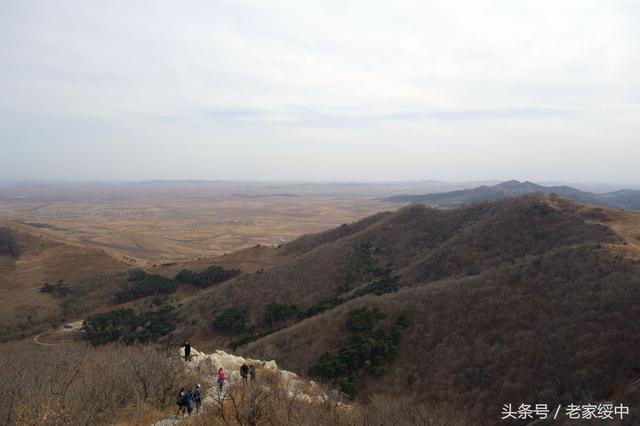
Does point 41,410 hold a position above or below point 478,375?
above

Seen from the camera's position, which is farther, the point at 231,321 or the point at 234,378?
the point at 231,321

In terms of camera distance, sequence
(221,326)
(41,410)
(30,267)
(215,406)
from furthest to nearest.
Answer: (30,267) < (221,326) < (215,406) < (41,410)

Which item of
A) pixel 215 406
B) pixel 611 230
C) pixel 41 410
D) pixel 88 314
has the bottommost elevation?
pixel 88 314

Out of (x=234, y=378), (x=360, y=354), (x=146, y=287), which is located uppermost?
(x=234, y=378)

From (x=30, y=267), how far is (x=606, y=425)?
67555 millimetres

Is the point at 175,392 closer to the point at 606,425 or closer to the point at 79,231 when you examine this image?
the point at 606,425

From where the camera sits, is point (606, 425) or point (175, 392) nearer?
point (606, 425)

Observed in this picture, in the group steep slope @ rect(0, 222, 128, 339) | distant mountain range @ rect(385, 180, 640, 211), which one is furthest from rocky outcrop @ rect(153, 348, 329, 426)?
distant mountain range @ rect(385, 180, 640, 211)

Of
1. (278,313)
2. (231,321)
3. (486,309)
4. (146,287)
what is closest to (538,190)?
(278,313)

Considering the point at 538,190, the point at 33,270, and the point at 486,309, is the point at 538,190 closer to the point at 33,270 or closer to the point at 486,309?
the point at 486,309

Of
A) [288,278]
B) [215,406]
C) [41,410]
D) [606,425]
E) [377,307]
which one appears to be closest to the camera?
[41,410]

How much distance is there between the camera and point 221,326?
3509 cm

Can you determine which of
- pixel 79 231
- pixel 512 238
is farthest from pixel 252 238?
pixel 512 238

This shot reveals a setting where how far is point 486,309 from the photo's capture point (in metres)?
22.9
